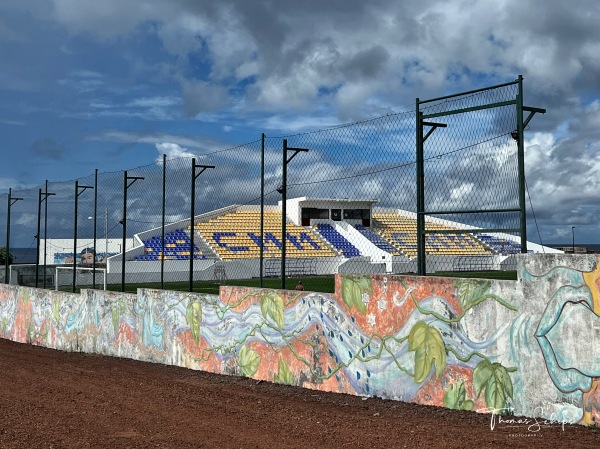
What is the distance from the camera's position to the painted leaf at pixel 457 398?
8.62m

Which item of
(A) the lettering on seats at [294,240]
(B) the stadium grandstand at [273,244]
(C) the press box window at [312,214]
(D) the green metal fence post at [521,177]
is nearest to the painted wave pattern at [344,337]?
(D) the green metal fence post at [521,177]

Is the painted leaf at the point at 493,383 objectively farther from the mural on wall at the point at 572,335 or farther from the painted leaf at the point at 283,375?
the painted leaf at the point at 283,375

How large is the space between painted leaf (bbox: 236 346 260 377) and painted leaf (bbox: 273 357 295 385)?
666 millimetres

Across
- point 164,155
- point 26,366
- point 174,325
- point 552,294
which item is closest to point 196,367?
point 174,325

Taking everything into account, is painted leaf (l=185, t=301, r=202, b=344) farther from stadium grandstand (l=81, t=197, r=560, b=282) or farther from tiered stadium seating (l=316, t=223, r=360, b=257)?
tiered stadium seating (l=316, t=223, r=360, b=257)

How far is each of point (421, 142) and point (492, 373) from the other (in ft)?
11.9

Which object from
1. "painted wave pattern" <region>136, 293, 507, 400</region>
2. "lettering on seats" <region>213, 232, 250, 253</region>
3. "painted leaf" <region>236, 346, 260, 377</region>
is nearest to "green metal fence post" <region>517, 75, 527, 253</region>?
"painted wave pattern" <region>136, 293, 507, 400</region>

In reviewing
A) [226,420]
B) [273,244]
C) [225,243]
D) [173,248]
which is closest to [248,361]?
[226,420]

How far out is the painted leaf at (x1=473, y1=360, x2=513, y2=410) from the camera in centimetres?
820

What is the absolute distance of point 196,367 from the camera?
13992 mm

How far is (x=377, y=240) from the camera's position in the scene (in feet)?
175

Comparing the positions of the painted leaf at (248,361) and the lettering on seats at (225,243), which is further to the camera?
the lettering on seats at (225,243)

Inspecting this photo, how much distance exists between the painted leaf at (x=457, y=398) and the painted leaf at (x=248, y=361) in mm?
4484

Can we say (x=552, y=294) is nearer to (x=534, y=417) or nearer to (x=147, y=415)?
(x=534, y=417)
